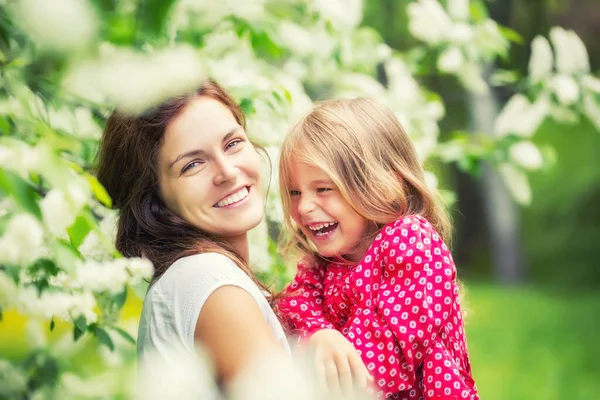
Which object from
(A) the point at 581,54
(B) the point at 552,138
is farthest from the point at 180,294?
(B) the point at 552,138

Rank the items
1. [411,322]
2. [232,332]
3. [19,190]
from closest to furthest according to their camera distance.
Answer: [19,190], [232,332], [411,322]

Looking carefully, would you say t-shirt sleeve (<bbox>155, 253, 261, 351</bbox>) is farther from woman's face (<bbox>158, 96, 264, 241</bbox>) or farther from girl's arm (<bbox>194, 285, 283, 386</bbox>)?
woman's face (<bbox>158, 96, 264, 241</bbox>)

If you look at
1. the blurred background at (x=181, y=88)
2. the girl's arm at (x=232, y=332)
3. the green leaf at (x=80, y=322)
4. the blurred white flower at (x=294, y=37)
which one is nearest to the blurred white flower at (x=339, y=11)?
the blurred background at (x=181, y=88)

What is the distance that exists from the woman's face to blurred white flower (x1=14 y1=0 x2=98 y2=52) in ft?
2.28

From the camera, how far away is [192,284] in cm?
148

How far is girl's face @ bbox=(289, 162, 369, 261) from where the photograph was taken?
1.78 m

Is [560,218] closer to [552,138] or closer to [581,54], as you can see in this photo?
[552,138]

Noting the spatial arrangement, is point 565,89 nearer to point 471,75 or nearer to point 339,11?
point 471,75

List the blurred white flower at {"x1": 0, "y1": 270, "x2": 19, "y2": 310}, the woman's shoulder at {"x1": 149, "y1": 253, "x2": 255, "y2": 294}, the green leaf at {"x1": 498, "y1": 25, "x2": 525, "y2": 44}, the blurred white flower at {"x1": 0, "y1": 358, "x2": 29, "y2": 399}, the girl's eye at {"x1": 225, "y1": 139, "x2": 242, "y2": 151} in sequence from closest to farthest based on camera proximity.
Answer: the blurred white flower at {"x1": 0, "y1": 270, "x2": 19, "y2": 310} → the blurred white flower at {"x1": 0, "y1": 358, "x2": 29, "y2": 399} → the woman's shoulder at {"x1": 149, "y1": 253, "x2": 255, "y2": 294} → the girl's eye at {"x1": 225, "y1": 139, "x2": 242, "y2": 151} → the green leaf at {"x1": 498, "y1": 25, "x2": 525, "y2": 44}

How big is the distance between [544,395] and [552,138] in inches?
294

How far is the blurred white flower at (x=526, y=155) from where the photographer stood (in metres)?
2.47

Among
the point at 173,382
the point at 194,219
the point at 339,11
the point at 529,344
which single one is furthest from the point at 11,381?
the point at 529,344

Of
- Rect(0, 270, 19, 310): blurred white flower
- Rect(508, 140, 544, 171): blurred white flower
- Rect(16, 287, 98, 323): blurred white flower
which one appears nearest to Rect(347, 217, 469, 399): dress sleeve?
Rect(16, 287, 98, 323): blurred white flower

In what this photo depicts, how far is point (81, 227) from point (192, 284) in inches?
17.0
